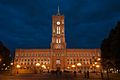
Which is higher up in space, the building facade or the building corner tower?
the building corner tower

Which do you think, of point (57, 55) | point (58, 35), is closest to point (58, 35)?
point (58, 35)

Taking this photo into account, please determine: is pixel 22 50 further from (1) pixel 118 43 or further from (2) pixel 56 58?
(1) pixel 118 43

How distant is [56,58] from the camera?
517ft

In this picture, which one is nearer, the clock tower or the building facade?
the building facade

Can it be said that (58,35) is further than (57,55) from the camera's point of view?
No

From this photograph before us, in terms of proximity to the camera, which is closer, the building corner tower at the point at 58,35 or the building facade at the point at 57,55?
the building facade at the point at 57,55

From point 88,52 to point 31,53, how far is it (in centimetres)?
3832

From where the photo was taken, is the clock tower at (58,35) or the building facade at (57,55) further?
the clock tower at (58,35)

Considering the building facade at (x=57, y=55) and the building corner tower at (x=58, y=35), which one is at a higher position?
the building corner tower at (x=58, y=35)

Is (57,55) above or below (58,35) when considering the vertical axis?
below

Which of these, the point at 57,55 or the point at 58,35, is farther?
the point at 57,55

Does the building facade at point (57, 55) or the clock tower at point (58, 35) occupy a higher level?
the clock tower at point (58, 35)

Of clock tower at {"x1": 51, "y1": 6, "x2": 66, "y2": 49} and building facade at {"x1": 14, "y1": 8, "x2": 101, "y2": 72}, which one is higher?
clock tower at {"x1": 51, "y1": 6, "x2": 66, "y2": 49}

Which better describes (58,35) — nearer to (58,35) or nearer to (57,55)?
(58,35)
